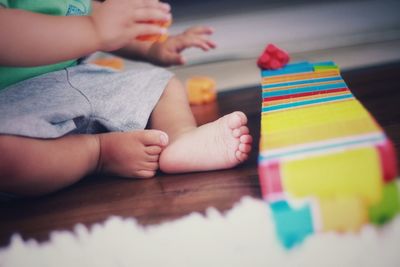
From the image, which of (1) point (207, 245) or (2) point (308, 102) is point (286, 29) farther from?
(1) point (207, 245)

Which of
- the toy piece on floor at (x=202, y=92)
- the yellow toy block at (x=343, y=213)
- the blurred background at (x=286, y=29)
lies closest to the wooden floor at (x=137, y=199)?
the yellow toy block at (x=343, y=213)

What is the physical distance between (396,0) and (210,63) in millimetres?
702

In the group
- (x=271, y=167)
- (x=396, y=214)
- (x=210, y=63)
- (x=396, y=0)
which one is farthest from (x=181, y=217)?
(x=396, y=0)

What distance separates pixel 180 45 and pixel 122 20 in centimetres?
36

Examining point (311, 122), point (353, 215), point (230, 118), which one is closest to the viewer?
point (353, 215)

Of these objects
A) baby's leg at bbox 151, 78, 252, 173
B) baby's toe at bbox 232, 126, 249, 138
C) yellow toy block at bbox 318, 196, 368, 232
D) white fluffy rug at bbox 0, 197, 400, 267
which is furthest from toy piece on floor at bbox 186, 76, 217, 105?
yellow toy block at bbox 318, 196, 368, 232

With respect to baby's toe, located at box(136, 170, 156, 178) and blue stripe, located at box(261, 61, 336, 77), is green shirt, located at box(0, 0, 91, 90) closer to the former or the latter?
baby's toe, located at box(136, 170, 156, 178)

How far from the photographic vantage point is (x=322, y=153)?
465 millimetres

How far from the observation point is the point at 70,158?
2.22 feet

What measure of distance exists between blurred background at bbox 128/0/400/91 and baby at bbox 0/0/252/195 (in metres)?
0.67

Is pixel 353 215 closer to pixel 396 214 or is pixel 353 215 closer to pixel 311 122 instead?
pixel 396 214

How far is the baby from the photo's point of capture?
61 cm

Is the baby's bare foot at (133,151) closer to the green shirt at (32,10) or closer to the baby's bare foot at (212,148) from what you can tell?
the baby's bare foot at (212,148)

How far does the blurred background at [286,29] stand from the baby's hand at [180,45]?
47 cm
